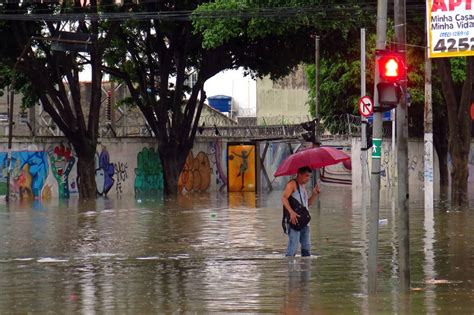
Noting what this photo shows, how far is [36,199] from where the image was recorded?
41.5m

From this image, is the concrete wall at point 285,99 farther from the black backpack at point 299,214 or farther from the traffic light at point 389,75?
the traffic light at point 389,75

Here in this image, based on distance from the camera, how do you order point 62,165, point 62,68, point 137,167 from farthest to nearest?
point 137,167 → point 62,165 → point 62,68

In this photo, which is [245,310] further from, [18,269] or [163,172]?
[163,172]

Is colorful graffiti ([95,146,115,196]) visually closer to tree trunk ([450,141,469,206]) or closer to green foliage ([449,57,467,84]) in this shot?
green foliage ([449,57,467,84])

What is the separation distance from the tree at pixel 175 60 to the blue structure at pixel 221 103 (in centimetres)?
2505

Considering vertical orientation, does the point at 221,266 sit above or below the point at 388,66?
below

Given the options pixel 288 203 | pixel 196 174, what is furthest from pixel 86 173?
pixel 288 203

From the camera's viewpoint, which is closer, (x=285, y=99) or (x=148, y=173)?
(x=148, y=173)

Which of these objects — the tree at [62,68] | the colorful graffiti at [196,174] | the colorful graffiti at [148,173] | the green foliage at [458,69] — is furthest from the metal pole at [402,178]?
the green foliage at [458,69]

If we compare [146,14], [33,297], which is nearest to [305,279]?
[33,297]

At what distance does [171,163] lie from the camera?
149 ft

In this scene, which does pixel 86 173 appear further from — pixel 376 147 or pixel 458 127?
pixel 376 147

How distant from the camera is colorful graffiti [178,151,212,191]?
50438 mm

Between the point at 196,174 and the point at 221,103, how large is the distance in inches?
889
